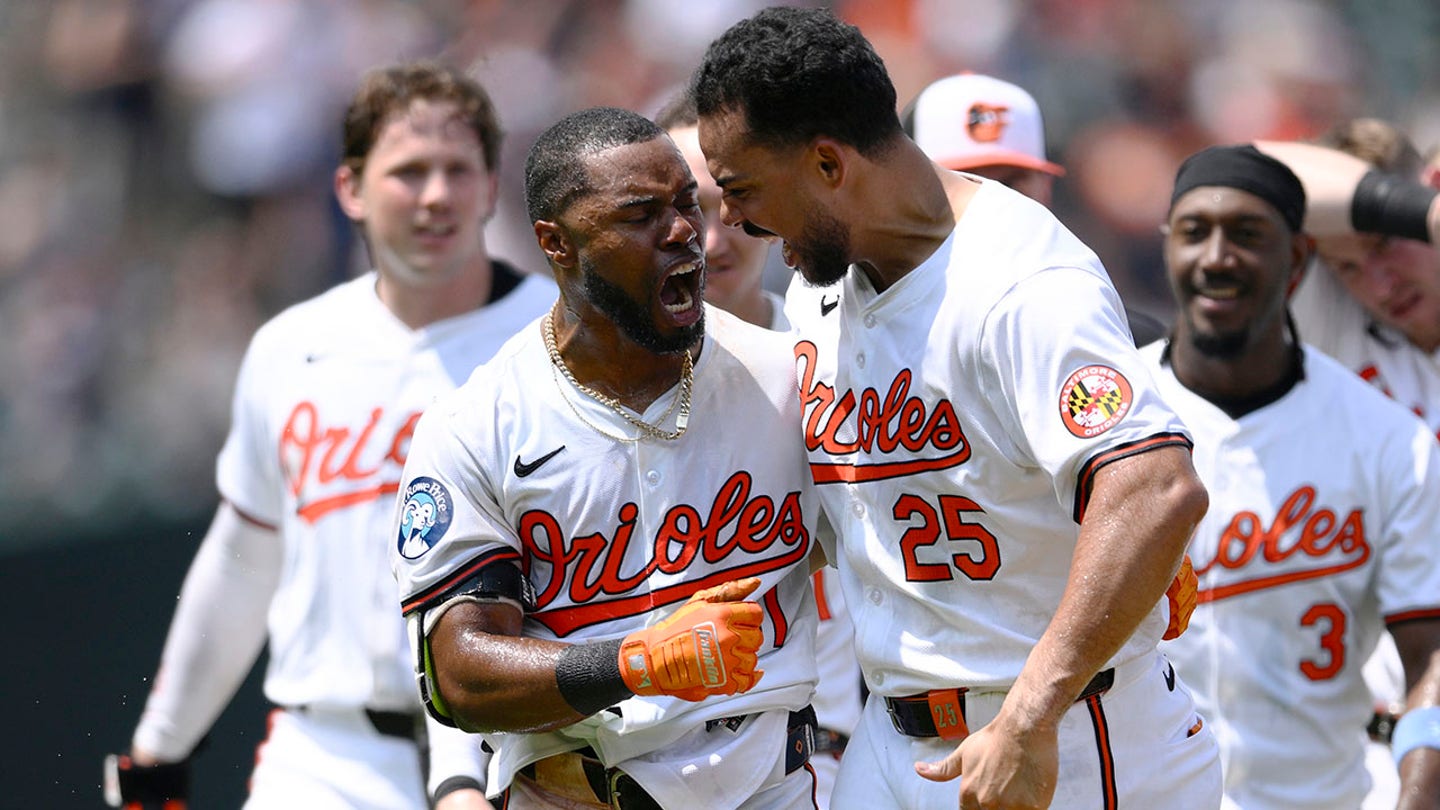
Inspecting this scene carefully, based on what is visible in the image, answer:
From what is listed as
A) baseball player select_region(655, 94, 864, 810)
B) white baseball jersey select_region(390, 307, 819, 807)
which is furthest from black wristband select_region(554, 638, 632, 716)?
baseball player select_region(655, 94, 864, 810)

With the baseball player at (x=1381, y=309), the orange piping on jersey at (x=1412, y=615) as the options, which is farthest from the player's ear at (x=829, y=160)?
the baseball player at (x=1381, y=309)

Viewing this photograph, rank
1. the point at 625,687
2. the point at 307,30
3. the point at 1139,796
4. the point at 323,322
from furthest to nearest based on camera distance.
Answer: the point at 307,30, the point at 323,322, the point at 1139,796, the point at 625,687

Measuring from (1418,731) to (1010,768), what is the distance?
2118mm

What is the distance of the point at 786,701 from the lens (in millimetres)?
3119

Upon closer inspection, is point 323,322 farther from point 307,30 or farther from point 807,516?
point 307,30

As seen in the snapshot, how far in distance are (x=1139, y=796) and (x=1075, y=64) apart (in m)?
6.28

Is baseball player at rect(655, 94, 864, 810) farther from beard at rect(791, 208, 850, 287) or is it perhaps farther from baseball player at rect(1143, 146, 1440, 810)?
beard at rect(791, 208, 850, 287)

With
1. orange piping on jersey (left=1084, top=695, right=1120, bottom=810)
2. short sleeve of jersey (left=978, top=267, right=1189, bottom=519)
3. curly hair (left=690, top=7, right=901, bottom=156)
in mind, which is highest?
curly hair (left=690, top=7, right=901, bottom=156)

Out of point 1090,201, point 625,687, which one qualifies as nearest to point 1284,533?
point 625,687

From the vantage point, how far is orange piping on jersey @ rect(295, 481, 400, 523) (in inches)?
187

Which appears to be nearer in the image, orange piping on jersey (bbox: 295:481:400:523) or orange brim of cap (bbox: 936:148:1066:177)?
A: orange piping on jersey (bbox: 295:481:400:523)

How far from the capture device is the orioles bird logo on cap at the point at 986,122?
16.4 feet

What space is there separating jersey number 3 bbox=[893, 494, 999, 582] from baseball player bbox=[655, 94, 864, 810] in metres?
1.43

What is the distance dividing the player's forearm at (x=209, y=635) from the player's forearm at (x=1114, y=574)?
309 centimetres
